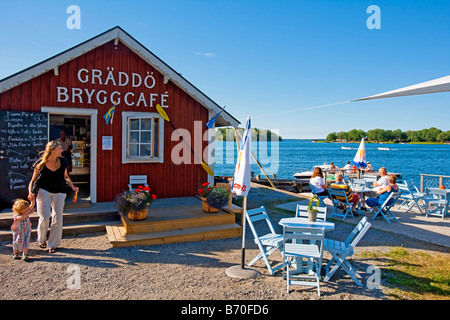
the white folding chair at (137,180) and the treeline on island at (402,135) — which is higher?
the treeline on island at (402,135)

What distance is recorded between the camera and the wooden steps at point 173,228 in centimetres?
649

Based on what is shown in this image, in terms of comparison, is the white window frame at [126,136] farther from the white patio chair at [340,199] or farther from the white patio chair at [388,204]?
the white patio chair at [388,204]

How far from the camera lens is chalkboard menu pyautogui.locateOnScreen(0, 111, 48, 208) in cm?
752

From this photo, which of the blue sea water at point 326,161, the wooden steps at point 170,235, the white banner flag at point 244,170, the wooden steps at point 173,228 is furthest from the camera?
the blue sea water at point 326,161

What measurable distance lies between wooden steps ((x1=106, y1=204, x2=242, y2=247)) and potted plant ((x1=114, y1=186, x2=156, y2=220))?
0.45ft

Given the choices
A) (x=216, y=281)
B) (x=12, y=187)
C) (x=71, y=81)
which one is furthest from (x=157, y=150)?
(x=216, y=281)

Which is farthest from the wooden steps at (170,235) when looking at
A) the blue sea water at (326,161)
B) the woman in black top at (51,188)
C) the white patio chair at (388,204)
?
the blue sea water at (326,161)

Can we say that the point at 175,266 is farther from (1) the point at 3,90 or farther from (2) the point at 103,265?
(1) the point at 3,90

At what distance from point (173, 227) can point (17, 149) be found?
400cm

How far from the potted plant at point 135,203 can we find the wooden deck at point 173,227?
0.13 meters

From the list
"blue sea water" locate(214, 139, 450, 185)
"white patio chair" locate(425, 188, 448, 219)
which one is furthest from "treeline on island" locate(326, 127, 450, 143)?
"white patio chair" locate(425, 188, 448, 219)

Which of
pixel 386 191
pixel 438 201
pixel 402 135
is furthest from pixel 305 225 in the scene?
pixel 402 135

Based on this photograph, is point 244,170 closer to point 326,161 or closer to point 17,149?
point 17,149

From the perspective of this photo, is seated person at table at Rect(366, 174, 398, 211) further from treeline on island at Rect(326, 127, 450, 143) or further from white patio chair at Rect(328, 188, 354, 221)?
treeline on island at Rect(326, 127, 450, 143)
